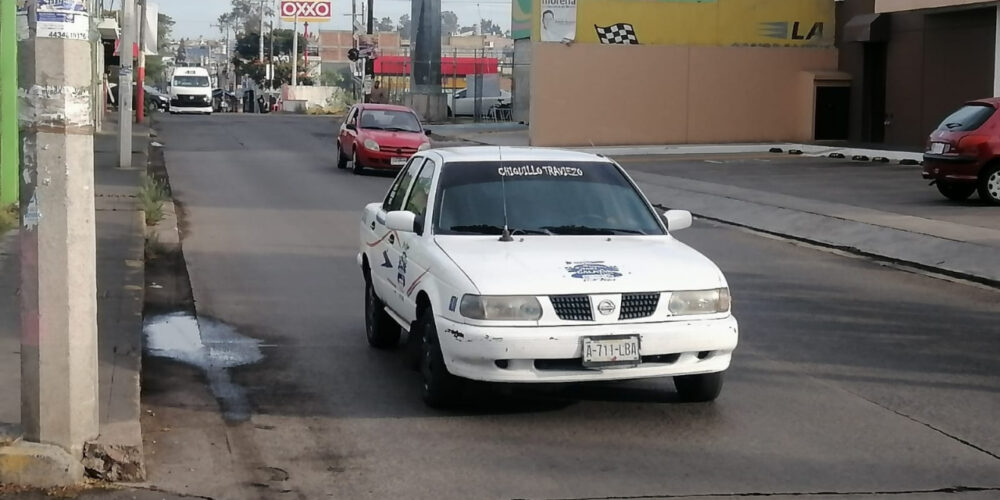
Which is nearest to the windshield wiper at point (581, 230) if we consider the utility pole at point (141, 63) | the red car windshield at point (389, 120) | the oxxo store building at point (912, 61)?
the red car windshield at point (389, 120)

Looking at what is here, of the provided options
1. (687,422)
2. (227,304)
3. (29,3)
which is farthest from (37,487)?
(227,304)

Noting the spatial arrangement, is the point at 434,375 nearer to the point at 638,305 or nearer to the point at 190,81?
the point at 638,305

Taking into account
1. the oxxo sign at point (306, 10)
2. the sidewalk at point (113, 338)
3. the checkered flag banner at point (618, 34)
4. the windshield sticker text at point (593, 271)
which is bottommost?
the sidewalk at point (113, 338)

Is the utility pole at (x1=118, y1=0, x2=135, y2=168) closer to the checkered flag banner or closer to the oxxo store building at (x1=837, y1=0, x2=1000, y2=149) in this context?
the checkered flag banner

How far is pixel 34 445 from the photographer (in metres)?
6.69

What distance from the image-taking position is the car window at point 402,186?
10.0 metres

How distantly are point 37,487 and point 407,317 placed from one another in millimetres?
2859

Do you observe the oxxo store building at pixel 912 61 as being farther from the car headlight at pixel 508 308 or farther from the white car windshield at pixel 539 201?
the car headlight at pixel 508 308

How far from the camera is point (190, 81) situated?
207ft

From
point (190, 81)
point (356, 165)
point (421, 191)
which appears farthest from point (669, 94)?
point (421, 191)

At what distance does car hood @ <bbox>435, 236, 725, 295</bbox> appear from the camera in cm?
772

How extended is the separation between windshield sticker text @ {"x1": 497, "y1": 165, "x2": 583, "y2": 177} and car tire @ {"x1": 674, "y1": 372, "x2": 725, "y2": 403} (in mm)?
1608

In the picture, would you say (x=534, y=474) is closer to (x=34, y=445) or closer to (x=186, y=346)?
(x=34, y=445)

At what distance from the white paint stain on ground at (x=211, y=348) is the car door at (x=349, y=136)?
16.2 meters
